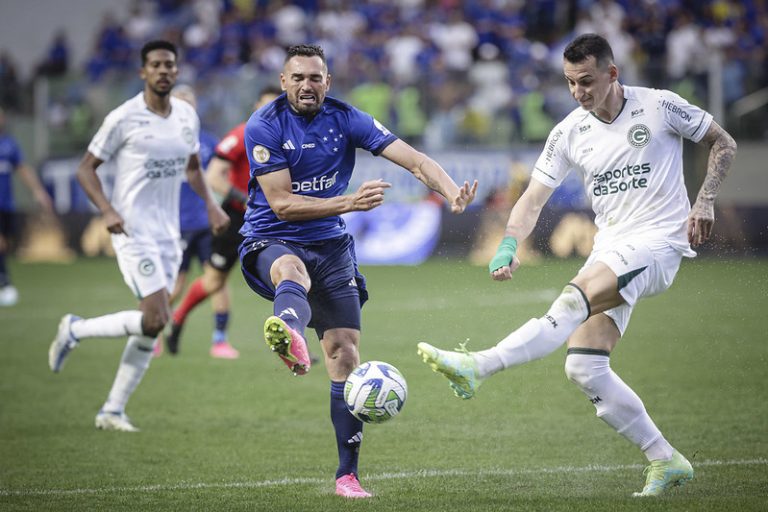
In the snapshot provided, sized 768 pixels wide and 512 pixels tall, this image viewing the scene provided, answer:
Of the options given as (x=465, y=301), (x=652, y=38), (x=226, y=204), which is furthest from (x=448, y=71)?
(x=226, y=204)

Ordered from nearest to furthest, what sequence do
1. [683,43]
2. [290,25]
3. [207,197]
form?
1. [207,197]
2. [683,43]
3. [290,25]

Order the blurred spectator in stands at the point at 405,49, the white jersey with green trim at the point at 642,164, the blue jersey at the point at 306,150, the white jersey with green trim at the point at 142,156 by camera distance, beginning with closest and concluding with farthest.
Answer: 1. the white jersey with green trim at the point at 642,164
2. the blue jersey at the point at 306,150
3. the white jersey with green trim at the point at 142,156
4. the blurred spectator in stands at the point at 405,49

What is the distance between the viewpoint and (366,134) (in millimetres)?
6555

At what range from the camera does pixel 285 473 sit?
269 inches

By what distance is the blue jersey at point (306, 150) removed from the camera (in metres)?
6.39

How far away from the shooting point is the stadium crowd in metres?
21.4

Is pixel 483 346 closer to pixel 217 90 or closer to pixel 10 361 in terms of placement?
pixel 10 361

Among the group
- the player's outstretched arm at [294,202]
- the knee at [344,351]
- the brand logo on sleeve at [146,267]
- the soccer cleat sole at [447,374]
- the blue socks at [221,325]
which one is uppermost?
the player's outstretched arm at [294,202]

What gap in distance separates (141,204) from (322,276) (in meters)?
→ 2.74

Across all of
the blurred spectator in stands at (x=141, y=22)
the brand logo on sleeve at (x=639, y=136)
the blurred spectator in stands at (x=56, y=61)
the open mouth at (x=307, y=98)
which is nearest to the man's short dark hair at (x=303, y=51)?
the open mouth at (x=307, y=98)

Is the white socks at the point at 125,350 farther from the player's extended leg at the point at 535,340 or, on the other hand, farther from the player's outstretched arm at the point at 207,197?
the player's extended leg at the point at 535,340

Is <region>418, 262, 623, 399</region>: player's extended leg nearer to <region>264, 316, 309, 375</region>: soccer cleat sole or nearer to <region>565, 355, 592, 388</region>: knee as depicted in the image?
<region>565, 355, 592, 388</region>: knee

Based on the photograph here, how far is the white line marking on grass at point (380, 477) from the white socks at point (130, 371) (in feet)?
6.70

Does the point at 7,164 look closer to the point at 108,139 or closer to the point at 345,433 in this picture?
the point at 108,139
